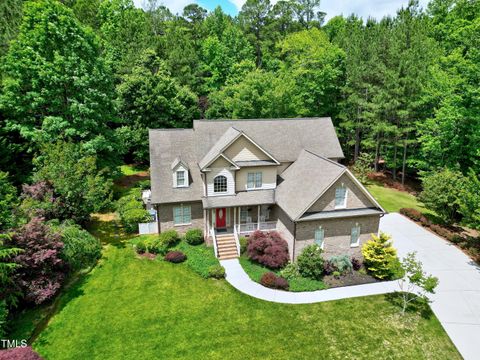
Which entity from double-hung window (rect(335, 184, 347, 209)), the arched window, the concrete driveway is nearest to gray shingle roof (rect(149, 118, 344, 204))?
the arched window

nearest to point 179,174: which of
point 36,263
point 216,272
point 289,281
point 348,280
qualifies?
point 216,272

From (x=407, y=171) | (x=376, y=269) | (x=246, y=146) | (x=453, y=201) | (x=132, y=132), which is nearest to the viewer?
(x=376, y=269)

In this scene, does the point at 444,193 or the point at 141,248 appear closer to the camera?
the point at 141,248

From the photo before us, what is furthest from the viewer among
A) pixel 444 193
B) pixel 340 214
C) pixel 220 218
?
pixel 444 193

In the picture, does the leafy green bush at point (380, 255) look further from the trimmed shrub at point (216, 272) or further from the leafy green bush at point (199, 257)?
the leafy green bush at point (199, 257)

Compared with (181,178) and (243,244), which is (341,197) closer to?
(243,244)

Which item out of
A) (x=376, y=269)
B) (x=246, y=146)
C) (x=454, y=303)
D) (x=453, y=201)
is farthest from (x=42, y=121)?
(x=453, y=201)

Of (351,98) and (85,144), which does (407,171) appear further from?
(85,144)
